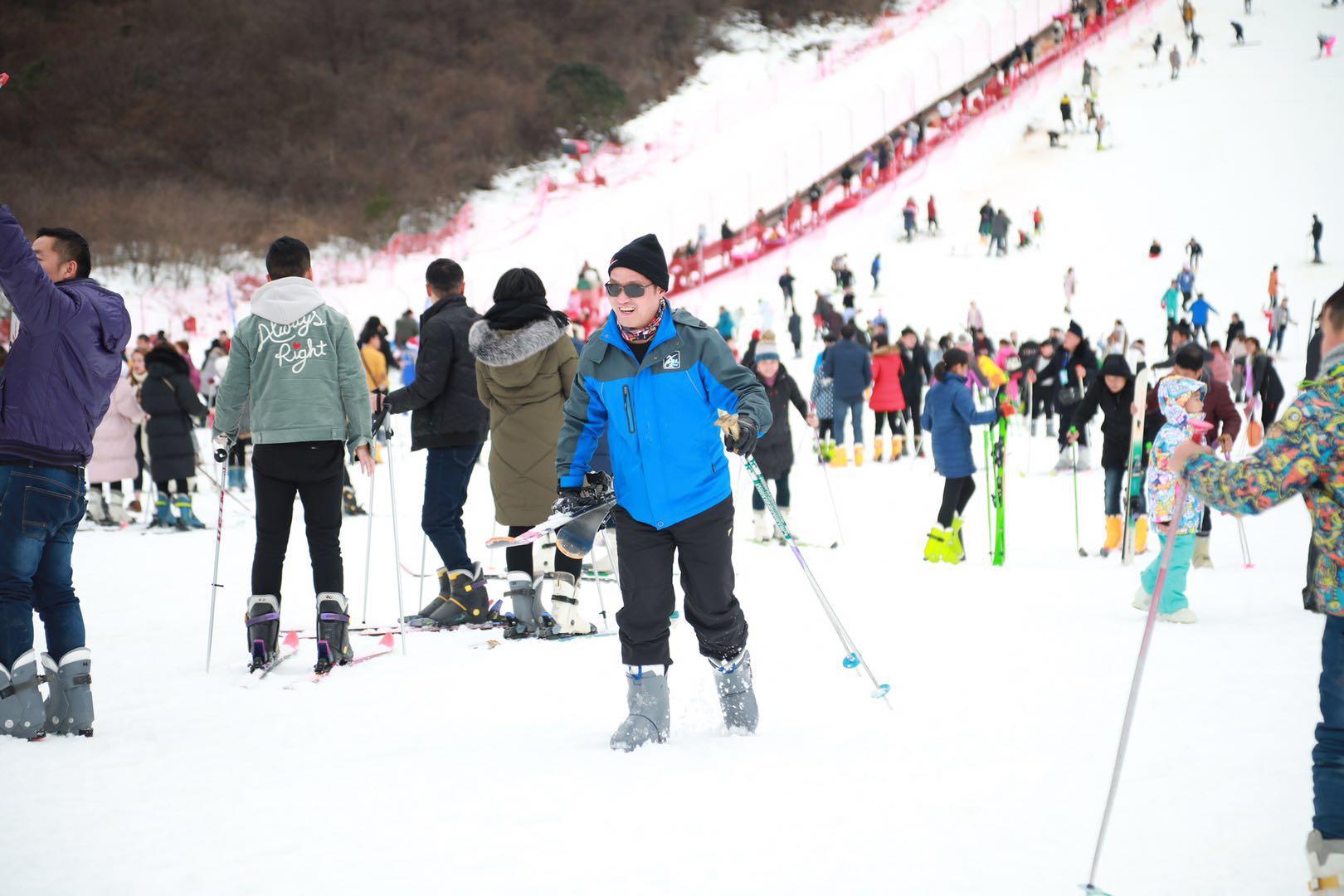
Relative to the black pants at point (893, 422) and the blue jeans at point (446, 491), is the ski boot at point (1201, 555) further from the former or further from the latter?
the black pants at point (893, 422)

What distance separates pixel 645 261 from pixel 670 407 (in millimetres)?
460

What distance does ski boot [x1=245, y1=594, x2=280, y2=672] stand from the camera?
4.98 metres

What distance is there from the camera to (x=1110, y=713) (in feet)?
13.8

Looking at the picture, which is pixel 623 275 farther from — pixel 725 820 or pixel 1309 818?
pixel 1309 818

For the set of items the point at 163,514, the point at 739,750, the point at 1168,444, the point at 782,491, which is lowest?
the point at 739,750

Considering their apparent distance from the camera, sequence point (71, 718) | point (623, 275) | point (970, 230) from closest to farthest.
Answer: point (623, 275), point (71, 718), point (970, 230)

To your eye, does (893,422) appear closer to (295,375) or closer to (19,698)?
(295,375)

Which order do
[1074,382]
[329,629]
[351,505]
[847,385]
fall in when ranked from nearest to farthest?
[329,629], [351,505], [1074,382], [847,385]

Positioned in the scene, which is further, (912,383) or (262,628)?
(912,383)

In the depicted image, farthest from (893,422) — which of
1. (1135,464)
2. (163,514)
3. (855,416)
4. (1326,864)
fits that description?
(1326,864)

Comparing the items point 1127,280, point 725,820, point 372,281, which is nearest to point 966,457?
point 725,820

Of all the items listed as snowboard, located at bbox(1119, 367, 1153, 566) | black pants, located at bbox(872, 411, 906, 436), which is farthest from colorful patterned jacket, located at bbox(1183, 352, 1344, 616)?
black pants, located at bbox(872, 411, 906, 436)

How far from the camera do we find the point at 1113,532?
8.34 metres

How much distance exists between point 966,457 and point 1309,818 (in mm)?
5316
